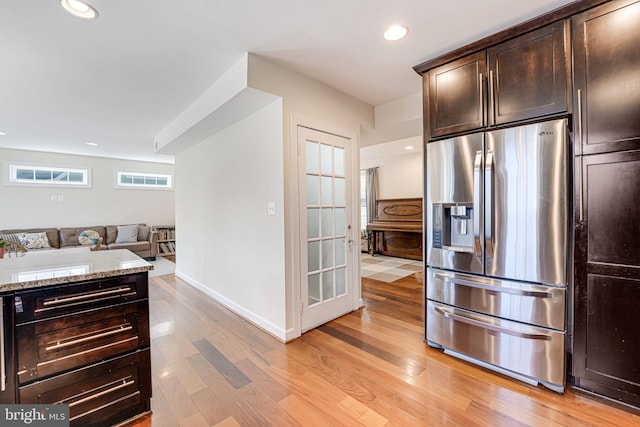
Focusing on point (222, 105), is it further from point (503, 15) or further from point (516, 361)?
point (516, 361)

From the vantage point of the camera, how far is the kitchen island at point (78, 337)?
1.32m

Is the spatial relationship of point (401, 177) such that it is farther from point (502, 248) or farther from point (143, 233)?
point (143, 233)

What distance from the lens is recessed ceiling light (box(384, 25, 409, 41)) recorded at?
6.51ft

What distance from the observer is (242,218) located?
3.14m

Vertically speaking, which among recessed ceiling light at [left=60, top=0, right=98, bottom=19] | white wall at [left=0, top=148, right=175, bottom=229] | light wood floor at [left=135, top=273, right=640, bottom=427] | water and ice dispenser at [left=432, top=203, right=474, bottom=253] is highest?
recessed ceiling light at [left=60, top=0, right=98, bottom=19]

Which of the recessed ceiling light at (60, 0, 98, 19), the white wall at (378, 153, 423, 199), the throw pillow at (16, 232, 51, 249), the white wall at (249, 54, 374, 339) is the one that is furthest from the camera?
the white wall at (378, 153, 423, 199)

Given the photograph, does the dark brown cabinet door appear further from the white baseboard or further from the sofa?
the sofa

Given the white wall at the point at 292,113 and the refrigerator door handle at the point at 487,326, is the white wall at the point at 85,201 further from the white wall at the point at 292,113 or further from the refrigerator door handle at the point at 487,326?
the refrigerator door handle at the point at 487,326

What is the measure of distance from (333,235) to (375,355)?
1.22 meters

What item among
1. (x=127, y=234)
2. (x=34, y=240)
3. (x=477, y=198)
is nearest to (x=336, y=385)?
(x=477, y=198)

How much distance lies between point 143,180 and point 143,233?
1472 mm

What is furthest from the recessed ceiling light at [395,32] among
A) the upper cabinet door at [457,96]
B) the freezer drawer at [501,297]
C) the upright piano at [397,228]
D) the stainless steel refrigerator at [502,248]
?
the upright piano at [397,228]

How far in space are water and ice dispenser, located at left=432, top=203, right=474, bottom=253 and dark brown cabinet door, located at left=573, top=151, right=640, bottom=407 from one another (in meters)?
0.64

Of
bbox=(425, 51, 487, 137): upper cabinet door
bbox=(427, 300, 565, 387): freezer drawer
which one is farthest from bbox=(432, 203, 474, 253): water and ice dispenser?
bbox=(425, 51, 487, 137): upper cabinet door
